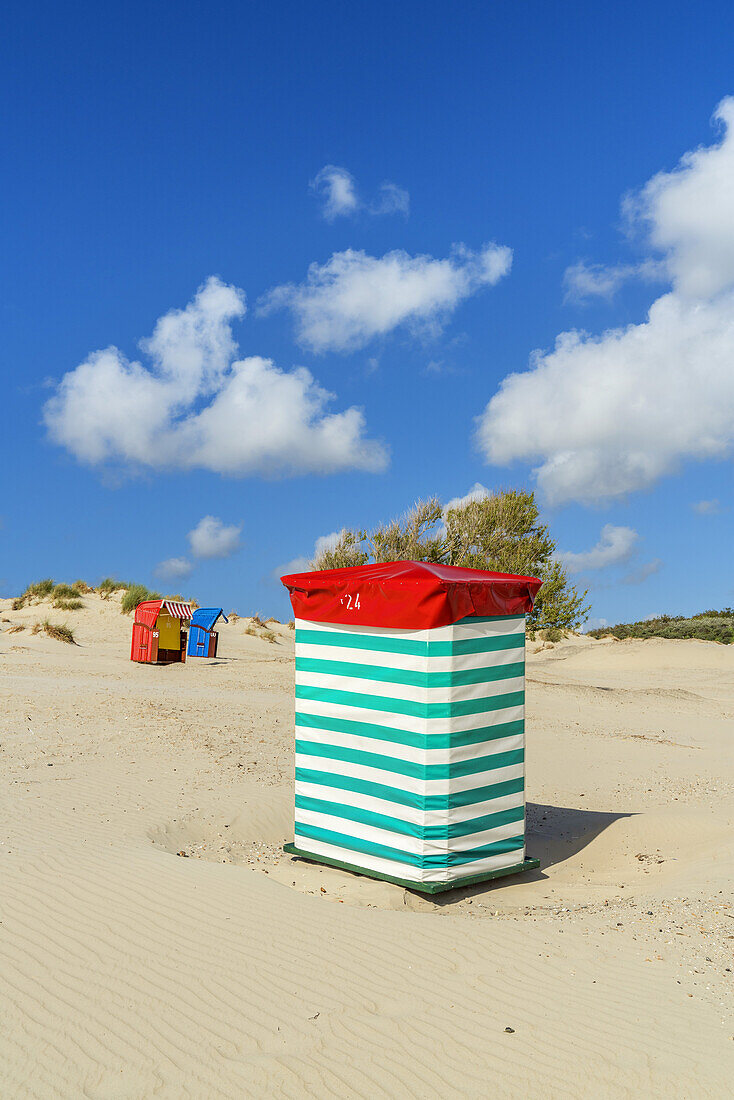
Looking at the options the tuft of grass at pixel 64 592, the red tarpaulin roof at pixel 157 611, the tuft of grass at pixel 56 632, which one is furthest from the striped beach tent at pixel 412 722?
the tuft of grass at pixel 64 592

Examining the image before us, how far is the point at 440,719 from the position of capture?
6277 millimetres

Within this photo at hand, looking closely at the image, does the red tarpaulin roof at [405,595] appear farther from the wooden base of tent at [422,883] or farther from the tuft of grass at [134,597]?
the tuft of grass at [134,597]

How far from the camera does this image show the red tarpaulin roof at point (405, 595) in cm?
630

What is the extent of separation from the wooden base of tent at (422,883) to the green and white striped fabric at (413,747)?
33 mm

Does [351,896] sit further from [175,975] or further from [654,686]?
[654,686]

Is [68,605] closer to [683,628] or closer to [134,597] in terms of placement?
[134,597]

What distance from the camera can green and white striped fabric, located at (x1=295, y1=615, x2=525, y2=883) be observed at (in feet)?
20.7

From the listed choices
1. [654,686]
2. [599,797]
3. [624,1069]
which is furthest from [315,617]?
[654,686]

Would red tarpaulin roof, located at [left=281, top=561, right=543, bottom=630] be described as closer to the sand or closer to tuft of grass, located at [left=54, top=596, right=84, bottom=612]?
the sand

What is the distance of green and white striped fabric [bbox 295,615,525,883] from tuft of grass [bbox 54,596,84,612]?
28.1 meters

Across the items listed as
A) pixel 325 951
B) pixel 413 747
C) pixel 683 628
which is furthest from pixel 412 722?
pixel 683 628

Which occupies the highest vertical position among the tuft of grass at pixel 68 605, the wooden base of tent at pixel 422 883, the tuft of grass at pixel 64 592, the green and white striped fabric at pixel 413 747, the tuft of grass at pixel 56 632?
the tuft of grass at pixel 64 592

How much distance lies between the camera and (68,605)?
3322cm

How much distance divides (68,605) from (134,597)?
2.55 metres
